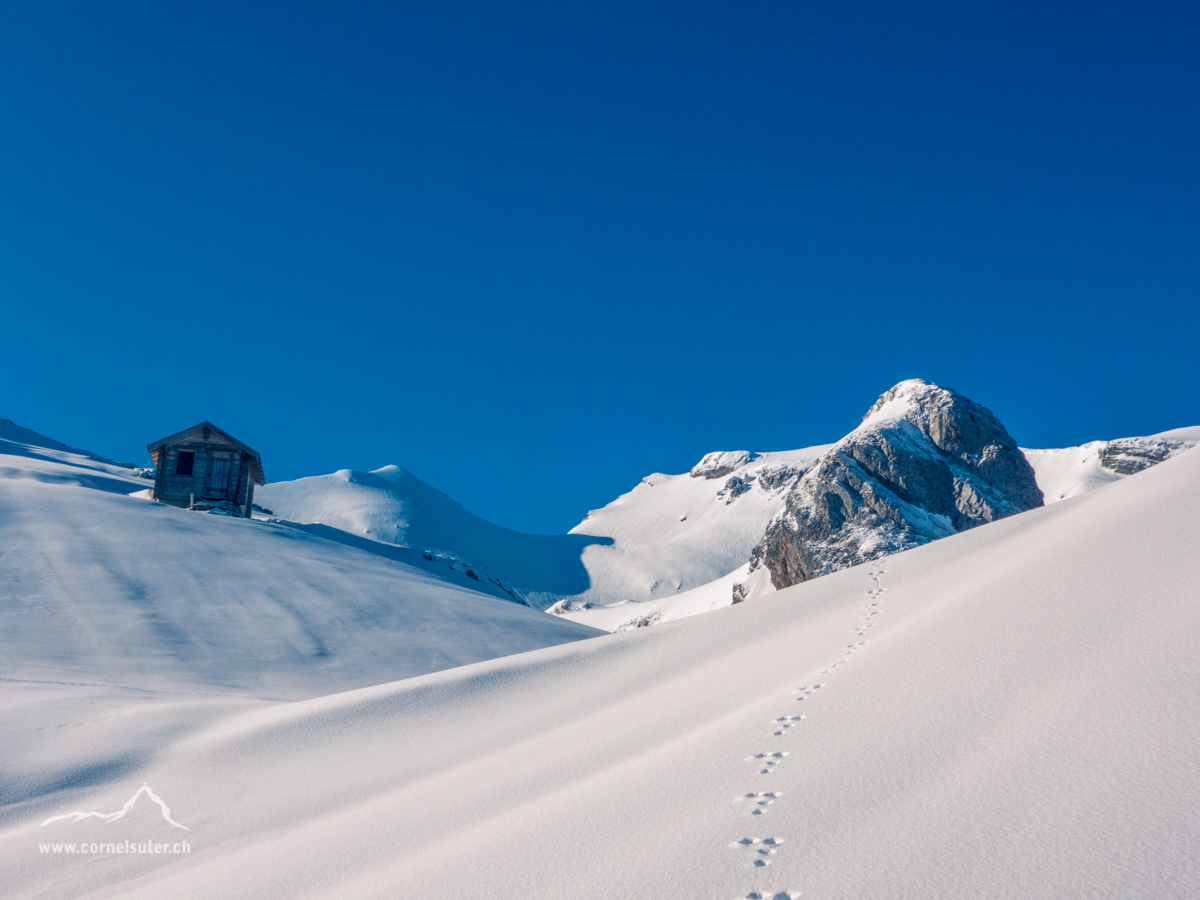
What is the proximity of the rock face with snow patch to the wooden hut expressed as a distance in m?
19.0

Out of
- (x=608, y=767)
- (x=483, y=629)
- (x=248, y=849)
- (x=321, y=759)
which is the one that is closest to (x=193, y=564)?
(x=483, y=629)

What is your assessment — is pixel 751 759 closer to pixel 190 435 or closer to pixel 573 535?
pixel 190 435

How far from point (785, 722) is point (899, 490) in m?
22.2

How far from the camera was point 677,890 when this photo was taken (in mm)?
3117

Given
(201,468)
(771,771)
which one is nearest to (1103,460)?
(201,468)

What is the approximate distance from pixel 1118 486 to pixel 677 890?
25.8ft

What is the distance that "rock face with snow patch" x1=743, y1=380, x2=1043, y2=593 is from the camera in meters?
23.1

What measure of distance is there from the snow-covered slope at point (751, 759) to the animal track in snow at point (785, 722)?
0.02 meters

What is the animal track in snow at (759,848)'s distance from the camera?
3.19 metres

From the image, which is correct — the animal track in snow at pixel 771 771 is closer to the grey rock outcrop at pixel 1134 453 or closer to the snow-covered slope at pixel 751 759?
the snow-covered slope at pixel 751 759

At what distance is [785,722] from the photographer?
15.6 ft

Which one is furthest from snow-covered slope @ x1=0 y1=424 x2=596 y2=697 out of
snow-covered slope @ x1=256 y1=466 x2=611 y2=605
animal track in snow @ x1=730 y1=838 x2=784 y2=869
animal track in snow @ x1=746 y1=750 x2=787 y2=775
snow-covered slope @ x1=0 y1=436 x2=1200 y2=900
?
snow-covered slope @ x1=256 y1=466 x2=611 y2=605

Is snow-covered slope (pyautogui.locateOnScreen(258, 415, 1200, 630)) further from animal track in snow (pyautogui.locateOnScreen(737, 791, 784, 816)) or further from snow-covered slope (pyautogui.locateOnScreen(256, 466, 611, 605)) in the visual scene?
animal track in snow (pyautogui.locateOnScreen(737, 791, 784, 816))

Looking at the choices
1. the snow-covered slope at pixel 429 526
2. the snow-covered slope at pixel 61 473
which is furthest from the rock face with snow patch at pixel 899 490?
the snow-covered slope at pixel 429 526
